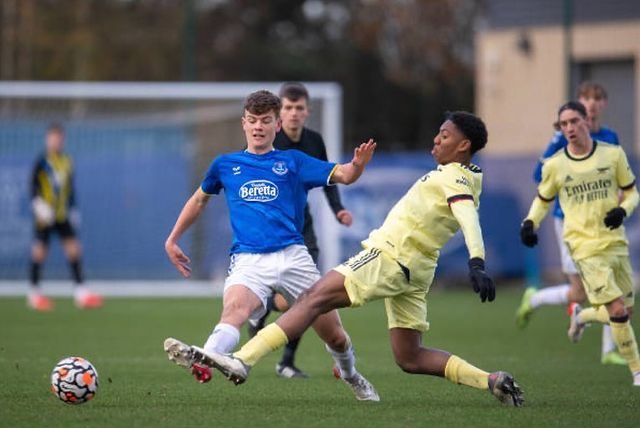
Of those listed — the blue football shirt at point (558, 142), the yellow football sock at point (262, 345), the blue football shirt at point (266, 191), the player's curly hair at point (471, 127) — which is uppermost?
the player's curly hair at point (471, 127)

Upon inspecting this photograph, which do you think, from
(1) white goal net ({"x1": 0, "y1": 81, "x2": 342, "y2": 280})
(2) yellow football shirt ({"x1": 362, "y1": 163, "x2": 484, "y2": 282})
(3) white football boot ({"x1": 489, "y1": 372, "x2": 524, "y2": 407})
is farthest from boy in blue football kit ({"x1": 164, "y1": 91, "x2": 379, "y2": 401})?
(1) white goal net ({"x1": 0, "y1": 81, "x2": 342, "y2": 280})

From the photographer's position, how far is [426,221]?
765 cm

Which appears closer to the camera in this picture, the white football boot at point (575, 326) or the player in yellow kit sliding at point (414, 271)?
the player in yellow kit sliding at point (414, 271)

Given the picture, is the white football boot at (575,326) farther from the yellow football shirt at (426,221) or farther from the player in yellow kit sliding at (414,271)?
the yellow football shirt at (426,221)

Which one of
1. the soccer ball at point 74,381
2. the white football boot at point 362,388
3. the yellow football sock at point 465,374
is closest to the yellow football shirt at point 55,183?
the white football boot at point 362,388

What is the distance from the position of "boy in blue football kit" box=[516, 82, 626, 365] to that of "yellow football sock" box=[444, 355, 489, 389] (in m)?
2.96

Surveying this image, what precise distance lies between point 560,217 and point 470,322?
458 centimetres

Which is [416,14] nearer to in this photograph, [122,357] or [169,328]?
[169,328]

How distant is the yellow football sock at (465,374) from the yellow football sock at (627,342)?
2048 mm

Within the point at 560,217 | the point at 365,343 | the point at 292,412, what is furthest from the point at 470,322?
the point at 292,412

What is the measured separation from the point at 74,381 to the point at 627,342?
423 centimetres

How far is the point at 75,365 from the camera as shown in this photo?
25.0ft

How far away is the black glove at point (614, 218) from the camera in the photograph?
948 cm

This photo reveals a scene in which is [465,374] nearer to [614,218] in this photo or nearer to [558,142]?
[614,218]
